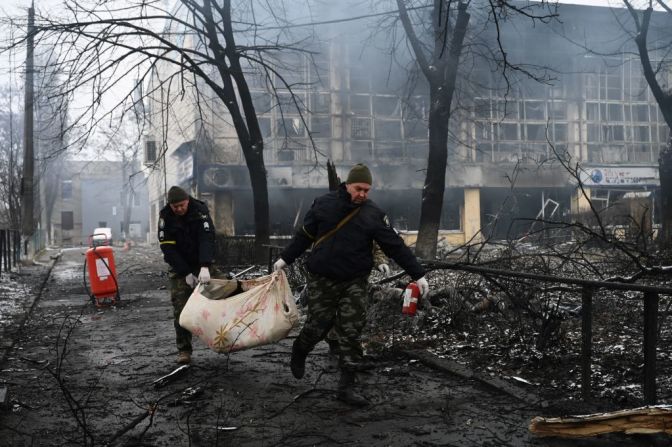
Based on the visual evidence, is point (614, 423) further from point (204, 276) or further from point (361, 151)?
point (361, 151)

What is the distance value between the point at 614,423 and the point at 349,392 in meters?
1.76

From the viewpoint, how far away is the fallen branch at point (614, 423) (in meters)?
3.73

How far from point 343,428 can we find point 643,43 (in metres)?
14.6

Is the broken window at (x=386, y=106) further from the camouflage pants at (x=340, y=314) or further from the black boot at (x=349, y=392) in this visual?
the black boot at (x=349, y=392)

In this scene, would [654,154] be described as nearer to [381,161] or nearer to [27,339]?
[381,161]

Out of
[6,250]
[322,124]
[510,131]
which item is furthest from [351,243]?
[510,131]

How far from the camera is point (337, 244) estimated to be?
488 cm

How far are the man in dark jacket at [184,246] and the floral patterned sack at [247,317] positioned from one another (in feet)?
1.95

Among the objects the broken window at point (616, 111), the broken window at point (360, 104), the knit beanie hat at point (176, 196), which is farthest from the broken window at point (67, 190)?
the knit beanie hat at point (176, 196)

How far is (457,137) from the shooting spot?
93.0ft

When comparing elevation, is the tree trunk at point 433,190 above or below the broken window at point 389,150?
below

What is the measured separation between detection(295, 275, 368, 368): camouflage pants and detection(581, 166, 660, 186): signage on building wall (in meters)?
28.1

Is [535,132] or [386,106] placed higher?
[386,106]

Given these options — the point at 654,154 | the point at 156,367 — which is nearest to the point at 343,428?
the point at 156,367
